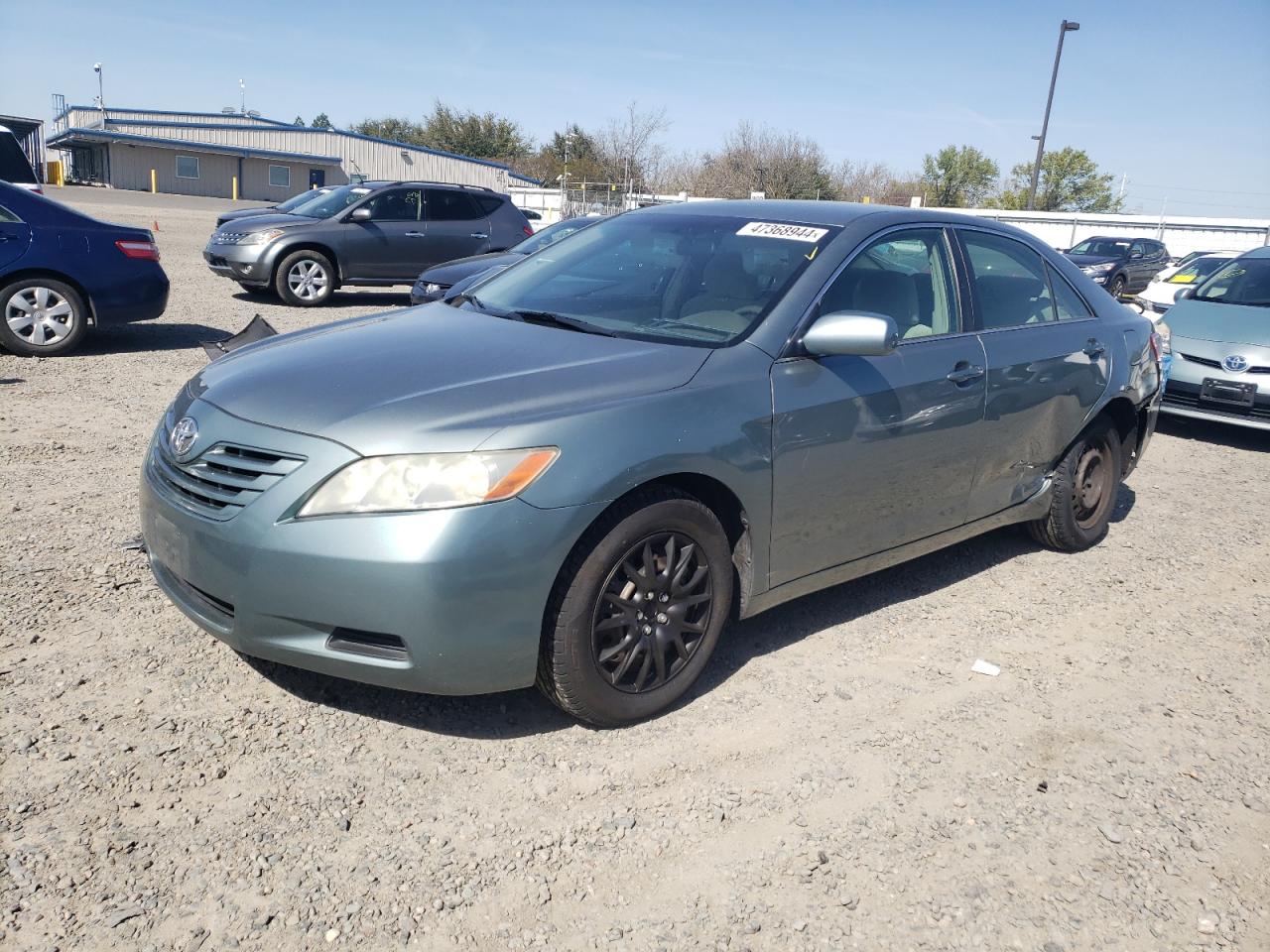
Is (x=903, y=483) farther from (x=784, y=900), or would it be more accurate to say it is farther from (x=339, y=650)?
(x=339, y=650)

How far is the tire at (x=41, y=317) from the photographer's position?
8547 mm

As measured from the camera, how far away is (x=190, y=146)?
175ft

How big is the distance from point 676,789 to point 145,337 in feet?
29.7

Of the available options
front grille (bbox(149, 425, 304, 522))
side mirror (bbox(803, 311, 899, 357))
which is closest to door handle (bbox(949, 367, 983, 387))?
side mirror (bbox(803, 311, 899, 357))

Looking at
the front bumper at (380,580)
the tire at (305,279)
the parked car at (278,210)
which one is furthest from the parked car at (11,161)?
the front bumper at (380,580)

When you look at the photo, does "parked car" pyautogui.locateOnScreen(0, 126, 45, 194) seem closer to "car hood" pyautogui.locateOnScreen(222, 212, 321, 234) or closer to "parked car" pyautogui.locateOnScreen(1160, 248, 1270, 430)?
"car hood" pyautogui.locateOnScreen(222, 212, 321, 234)

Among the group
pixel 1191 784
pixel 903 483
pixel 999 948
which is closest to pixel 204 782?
pixel 999 948

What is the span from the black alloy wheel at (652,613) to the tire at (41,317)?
24.9 ft

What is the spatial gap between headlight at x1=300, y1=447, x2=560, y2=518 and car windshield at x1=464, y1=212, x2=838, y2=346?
3.40 ft

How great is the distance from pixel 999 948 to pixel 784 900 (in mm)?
525

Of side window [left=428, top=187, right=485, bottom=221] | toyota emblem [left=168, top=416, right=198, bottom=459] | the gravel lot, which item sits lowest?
the gravel lot

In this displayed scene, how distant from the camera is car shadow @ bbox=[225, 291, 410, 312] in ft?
45.3

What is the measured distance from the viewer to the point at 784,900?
260 centimetres

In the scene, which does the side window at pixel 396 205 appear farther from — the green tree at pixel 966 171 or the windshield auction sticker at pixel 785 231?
the green tree at pixel 966 171
